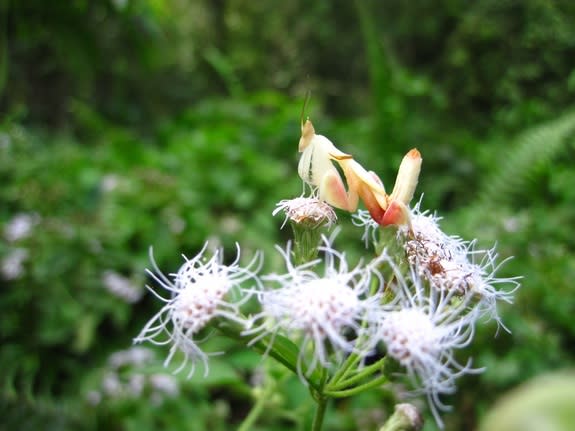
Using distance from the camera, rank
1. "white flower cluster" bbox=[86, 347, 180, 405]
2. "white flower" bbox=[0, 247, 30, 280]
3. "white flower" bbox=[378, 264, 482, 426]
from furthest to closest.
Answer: "white flower" bbox=[0, 247, 30, 280] < "white flower cluster" bbox=[86, 347, 180, 405] < "white flower" bbox=[378, 264, 482, 426]

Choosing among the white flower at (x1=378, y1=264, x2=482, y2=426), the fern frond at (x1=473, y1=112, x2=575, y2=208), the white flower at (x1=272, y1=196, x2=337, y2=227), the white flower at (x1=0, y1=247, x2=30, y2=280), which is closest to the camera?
the white flower at (x1=378, y1=264, x2=482, y2=426)

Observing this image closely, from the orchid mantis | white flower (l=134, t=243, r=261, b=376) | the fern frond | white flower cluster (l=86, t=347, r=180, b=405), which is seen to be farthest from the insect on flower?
the fern frond

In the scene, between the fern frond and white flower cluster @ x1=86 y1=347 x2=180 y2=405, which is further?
the fern frond

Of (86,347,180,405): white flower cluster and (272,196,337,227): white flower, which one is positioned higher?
(86,347,180,405): white flower cluster

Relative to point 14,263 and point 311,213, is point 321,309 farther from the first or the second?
point 14,263

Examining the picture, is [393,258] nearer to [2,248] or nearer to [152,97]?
[2,248]

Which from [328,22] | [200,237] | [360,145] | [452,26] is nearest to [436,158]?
[360,145]

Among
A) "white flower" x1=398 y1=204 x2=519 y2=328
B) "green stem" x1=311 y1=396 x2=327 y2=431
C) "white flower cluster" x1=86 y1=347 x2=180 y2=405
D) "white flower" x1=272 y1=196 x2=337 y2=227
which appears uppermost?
"white flower cluster" x1=86 y1=347 x2=180 y2=405

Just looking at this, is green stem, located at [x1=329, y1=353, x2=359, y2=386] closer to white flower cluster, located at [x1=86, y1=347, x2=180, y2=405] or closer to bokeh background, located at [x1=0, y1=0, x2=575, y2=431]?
bokeh background, located at [x1=0, y1=0, x2=575, y2=431]
